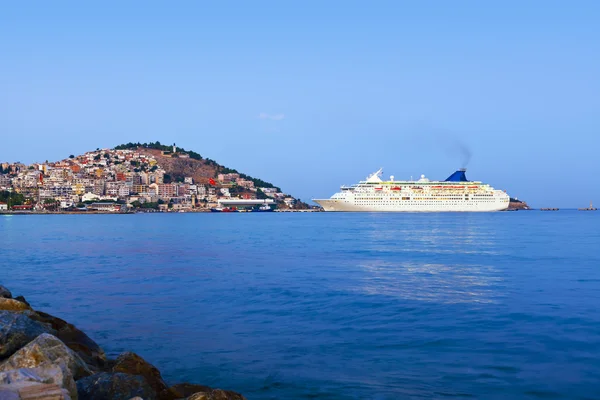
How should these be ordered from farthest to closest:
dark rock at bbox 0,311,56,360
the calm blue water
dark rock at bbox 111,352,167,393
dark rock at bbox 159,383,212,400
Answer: the calm blue water < dark rock at bbox 0,311,56,360 < dark rock at bbox 111,352,167,393 < dark rock at bbox 159,383,212,400

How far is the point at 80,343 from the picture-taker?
614 centimetres

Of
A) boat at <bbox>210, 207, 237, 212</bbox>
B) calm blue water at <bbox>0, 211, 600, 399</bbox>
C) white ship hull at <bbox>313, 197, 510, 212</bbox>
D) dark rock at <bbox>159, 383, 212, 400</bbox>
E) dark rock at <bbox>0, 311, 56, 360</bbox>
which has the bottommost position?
calm blue water at <bbox>0, 211, 600, 399</bbox>

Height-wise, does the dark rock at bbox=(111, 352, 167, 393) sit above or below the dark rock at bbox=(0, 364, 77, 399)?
below

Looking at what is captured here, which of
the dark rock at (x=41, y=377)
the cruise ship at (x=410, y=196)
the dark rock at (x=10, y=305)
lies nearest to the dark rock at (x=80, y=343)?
the dark rock at (x=10, y=305)

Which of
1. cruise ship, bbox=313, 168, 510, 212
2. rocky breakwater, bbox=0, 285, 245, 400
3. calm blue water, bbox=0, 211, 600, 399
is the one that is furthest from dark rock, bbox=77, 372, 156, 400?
cruise ship, bbox=313, 168, 510, 212

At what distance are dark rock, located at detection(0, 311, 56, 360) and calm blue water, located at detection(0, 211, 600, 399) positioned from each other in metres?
1.38

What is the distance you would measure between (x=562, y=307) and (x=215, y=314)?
17.9 ft

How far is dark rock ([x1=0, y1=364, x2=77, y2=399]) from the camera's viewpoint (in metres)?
3.40

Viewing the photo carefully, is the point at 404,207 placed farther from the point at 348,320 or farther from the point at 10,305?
the point at 10,305

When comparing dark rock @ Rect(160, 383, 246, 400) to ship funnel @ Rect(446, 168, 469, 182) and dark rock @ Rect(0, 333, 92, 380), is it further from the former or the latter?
ship funnel @ Rect(446, 168, 469, 182)

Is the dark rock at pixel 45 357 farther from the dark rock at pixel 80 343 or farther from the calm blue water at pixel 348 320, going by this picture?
the calm blue water at pixel 348 320

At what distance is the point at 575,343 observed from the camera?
7.10 metres

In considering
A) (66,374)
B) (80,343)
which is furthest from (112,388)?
(80,343)

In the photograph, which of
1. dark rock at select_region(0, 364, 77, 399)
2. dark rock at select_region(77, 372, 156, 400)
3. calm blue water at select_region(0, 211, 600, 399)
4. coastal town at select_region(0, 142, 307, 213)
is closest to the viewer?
dark rock at select_region(0, 364, 77, 399)
